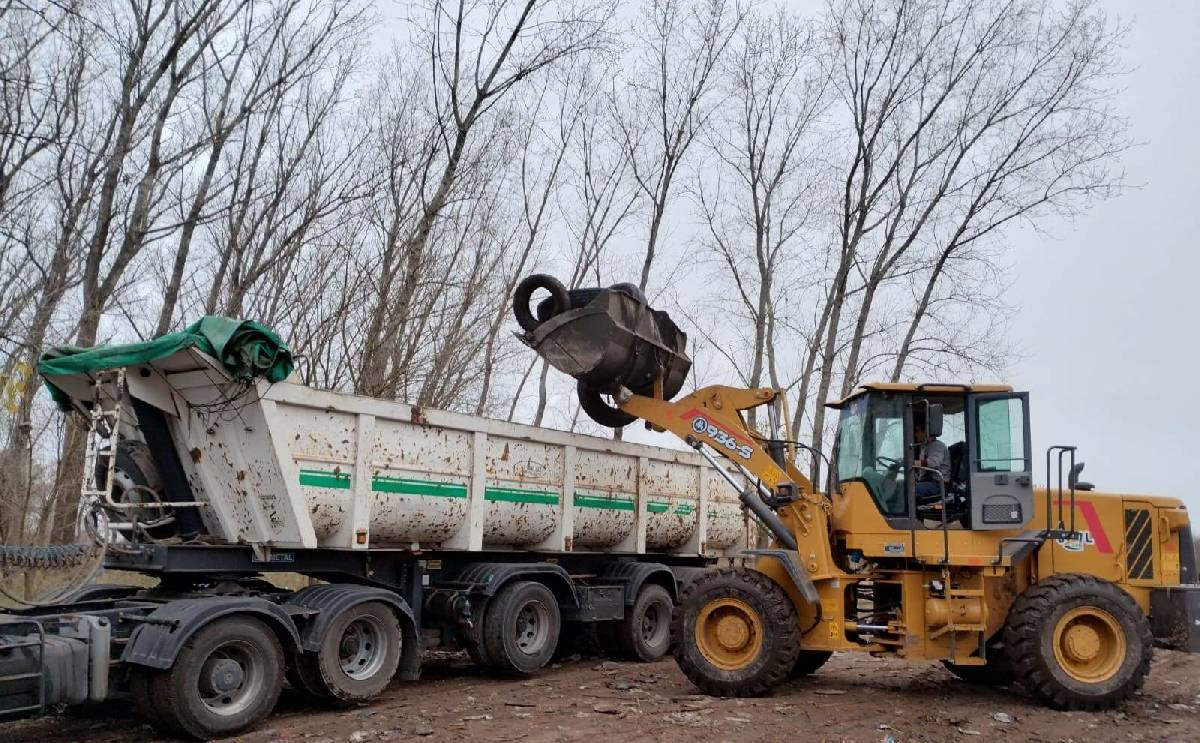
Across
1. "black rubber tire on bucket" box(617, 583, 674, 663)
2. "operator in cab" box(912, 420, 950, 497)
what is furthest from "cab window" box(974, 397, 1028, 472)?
"black rubber tire on bucket" box(617, 583, 674, 663)

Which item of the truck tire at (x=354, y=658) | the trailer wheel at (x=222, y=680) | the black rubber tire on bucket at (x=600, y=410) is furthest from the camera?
the black rubber tire on bucket at (x=600, y=410)

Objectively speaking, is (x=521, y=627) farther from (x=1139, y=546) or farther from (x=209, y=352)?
(x=1139, y=546)

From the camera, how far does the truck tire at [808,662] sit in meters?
9.95

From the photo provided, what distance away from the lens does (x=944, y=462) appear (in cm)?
888

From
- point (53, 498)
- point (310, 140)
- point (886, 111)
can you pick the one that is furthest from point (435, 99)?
point (886, 111)

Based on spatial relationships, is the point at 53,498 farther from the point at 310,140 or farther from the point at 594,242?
the point at 594,242

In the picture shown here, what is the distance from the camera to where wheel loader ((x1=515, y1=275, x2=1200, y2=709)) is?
27.5 feet

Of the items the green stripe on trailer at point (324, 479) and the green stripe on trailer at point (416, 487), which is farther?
the green stripe on trailer at point (416, 487)

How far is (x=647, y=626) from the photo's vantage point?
464 inches

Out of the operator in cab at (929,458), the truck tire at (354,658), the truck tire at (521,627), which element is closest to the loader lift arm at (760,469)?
the operator in cab at (929,458)

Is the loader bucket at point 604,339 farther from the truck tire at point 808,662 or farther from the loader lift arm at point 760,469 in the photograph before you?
the truck tire at point 808,662

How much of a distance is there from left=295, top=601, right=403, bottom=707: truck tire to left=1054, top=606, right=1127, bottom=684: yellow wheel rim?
5.63 metres

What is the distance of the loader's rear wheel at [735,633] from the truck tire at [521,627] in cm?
168

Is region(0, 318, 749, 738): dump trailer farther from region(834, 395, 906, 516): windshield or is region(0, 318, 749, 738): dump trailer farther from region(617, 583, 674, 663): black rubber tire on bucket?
region(834, 395, 906, 516): windshield
